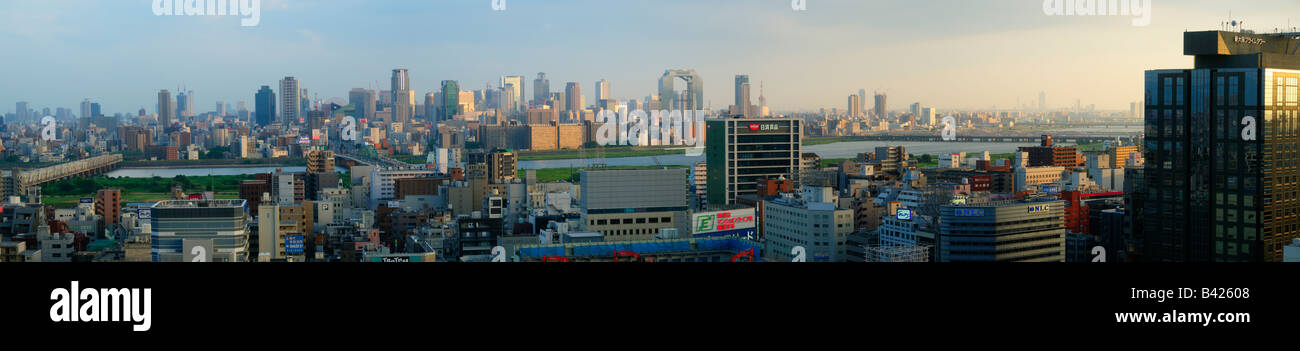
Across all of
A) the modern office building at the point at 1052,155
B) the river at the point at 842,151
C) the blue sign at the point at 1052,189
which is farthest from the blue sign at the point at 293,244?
the modern office building at the point at 1052,155

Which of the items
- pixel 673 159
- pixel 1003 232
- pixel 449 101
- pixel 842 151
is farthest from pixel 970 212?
pixel 449 101

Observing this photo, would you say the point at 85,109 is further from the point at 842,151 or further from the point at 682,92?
the point at 842,151

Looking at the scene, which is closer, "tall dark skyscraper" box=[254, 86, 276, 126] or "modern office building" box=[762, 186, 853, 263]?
"modern office building" box=[762, 186, 853, 263]

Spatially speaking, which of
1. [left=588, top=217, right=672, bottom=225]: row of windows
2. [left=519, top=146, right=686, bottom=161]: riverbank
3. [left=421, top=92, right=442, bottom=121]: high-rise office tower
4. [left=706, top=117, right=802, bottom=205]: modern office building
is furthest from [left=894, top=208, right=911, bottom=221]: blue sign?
[left=421, top=92, right=442, bottom=121]: high-rise office tower

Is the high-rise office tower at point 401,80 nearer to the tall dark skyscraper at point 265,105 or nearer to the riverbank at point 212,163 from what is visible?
the tall dark skyscraper at point 265,105

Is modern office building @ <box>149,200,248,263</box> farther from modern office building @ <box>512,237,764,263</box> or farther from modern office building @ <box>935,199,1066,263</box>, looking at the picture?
modern office building @ <box>935,199,1066,263</box>
